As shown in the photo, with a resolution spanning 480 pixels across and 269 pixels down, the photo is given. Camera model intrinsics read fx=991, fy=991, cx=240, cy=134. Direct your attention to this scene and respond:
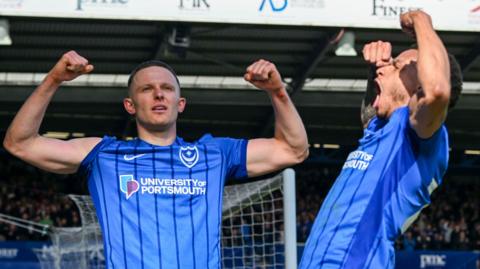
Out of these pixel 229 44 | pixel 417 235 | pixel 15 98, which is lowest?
pixel 417 235

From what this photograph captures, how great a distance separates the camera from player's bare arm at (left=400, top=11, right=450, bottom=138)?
3814mm

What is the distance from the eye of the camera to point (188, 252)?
4.77 metres

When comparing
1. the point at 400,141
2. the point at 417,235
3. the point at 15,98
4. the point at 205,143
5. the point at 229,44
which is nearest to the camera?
the point at 400,141

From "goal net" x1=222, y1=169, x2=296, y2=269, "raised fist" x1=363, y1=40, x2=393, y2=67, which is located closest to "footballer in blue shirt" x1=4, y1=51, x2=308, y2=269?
"raised fist" x1=363, y1=40, x2=393, y2=67

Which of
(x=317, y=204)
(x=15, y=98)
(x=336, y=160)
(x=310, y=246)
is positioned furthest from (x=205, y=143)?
(x=336, y=160)

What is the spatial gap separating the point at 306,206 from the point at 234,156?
22.2 metres

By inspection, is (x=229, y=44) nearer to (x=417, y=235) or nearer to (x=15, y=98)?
(x=15, y=98)

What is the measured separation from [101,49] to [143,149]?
14.5 meters

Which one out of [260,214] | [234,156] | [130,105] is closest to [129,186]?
[130,105]

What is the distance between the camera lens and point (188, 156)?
498cm

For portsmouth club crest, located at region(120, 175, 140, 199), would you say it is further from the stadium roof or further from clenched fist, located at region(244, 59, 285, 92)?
the stadium roof

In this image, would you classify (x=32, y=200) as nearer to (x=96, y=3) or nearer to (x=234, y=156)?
(x=96, y=3)

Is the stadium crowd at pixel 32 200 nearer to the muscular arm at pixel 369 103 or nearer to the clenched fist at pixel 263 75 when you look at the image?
the clenched fist at pixel 263 75

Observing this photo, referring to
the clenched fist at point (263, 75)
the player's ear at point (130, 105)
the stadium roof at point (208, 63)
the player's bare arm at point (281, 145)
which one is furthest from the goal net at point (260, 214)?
the stadium roof at point (208, 63)
